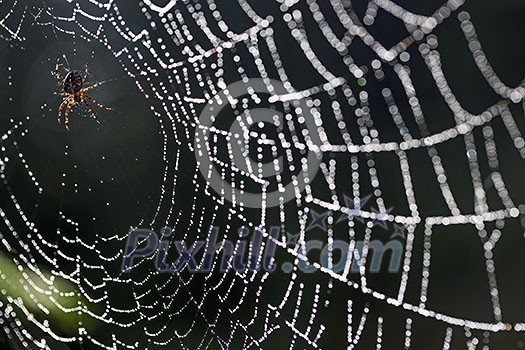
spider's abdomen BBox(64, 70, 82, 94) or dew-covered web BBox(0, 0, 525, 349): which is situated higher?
spider's abdomen BBox(64, 70, 82, 94)

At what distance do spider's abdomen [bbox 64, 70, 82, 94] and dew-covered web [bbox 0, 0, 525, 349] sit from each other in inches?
6.2

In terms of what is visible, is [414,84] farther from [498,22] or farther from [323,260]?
[323,260]

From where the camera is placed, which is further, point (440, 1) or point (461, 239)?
point (461, 239)

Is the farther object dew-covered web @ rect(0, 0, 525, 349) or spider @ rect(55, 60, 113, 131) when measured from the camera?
dew-covered web @ rect(0, 0, 525, 349)

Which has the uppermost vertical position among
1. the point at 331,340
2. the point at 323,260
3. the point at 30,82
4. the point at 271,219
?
the point at 30,82

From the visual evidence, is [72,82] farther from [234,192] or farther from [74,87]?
[234,192]

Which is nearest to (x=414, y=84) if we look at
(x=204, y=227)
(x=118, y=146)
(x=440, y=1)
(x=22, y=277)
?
(x=440, y=1)

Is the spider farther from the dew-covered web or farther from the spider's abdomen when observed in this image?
the dew-covered web

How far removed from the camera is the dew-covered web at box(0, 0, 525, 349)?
2459 mm

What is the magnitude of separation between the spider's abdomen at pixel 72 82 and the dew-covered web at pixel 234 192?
0.51 ft

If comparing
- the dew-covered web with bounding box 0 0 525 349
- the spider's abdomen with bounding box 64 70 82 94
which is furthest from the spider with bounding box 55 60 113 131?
the dew-covered web with bounding box 0 0 525 349

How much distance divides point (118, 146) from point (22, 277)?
2.06 ft

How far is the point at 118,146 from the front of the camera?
2783 mm

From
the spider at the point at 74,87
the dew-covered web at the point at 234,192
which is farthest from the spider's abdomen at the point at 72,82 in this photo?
the dew-covered web at the point at 234,192
